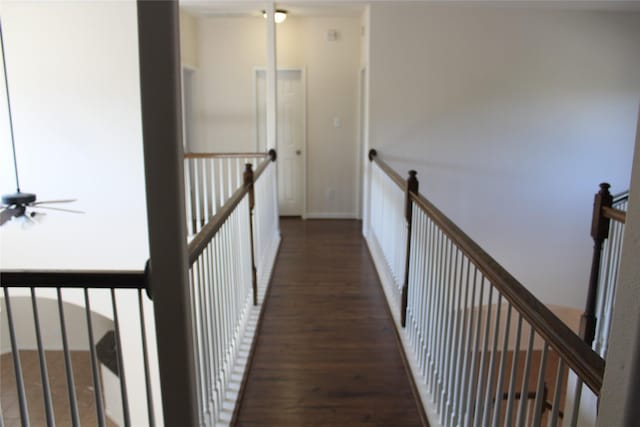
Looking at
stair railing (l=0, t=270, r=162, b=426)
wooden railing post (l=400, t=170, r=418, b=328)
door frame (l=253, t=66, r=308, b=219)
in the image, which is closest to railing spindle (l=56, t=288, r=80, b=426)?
wooden railing post (l=400, t=170, r=418, b=328)

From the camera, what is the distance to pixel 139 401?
18.2 feet

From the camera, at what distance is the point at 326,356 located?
117 inches

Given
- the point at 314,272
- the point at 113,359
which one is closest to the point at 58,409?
the point at 113,359

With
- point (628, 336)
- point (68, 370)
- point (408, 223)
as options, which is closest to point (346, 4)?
point (408, 223)

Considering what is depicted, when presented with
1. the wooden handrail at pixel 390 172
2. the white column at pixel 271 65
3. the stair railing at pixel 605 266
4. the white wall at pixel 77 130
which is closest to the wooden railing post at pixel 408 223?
the wooden handrail at pixel 390 172

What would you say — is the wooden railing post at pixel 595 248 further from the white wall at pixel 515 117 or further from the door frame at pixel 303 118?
the door frame at pixel 303 118

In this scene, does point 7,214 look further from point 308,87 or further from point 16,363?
point 308,87

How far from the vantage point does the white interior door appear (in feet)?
20.9

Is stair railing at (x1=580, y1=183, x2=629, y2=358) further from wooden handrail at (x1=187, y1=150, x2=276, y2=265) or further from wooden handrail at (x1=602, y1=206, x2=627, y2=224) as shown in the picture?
wooden handrail at (x1=187, y1=150, x2=276, y2=265)

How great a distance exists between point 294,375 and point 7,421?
389 cm

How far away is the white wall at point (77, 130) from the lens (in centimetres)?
504

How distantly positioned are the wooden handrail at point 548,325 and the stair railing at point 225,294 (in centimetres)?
107

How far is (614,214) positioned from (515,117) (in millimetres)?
2676

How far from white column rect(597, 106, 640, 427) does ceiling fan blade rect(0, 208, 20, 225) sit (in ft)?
12.0
